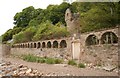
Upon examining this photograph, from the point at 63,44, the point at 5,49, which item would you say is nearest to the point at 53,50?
the point at 63,44

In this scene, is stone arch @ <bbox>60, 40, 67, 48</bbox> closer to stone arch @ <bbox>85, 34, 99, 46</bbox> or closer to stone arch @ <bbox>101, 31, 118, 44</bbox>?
stone arch @ <bbox>85, 34, 99, 46</bbox>

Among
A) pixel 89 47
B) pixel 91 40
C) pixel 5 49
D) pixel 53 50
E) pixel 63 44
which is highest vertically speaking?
pixel 91 40

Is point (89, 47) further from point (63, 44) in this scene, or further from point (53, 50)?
point (53, 50)

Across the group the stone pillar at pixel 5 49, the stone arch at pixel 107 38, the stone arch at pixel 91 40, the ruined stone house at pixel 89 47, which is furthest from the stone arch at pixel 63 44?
the stone pillar at pixel 5 49

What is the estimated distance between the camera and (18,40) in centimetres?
3219

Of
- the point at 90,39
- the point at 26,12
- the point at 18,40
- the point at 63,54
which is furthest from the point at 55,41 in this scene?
the point at 26,12

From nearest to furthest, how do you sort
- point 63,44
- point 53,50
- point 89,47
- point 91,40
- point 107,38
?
point 107,38, point 89,47, point 91,40, point 63,44, point 53,50

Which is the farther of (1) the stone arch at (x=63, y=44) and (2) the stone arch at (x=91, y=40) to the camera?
(1) the stone arch at (x=63, y=44)

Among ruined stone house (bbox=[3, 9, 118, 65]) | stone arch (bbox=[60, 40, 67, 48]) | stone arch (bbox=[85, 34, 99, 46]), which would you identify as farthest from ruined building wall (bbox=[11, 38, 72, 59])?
stone arch (bbox=[85, 34, 99, 46])

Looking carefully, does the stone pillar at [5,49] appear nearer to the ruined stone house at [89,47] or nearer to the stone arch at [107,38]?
the ruined stone house at [89,47]

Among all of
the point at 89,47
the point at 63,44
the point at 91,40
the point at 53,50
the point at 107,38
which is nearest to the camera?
the point at 107,38

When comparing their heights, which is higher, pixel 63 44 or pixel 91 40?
pixel 91 40

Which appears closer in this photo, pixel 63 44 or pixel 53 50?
pixel 63 44

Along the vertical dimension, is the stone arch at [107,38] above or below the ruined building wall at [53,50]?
above
